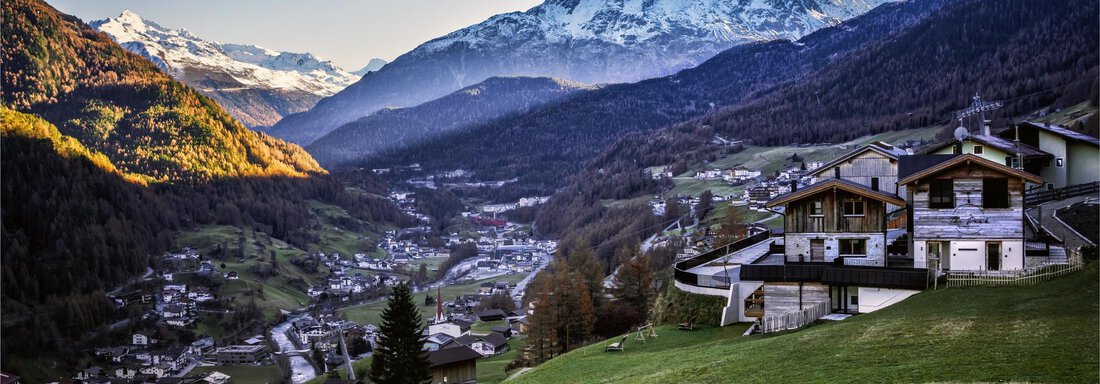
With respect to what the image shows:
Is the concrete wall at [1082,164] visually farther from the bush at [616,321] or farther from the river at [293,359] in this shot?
the river at [293,359]

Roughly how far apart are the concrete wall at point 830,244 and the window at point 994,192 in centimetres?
430

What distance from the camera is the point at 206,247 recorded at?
→ 597 ft

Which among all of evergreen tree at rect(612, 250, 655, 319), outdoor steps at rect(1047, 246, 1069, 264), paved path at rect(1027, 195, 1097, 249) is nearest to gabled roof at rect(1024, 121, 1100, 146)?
paved path at rect(1027, 195, 1097, 249)

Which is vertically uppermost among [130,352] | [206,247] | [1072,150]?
[1072,150]

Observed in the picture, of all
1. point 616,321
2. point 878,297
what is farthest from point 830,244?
point 616,321

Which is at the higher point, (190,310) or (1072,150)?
(1072,150)

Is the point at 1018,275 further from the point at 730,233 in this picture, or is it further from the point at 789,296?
the point at 730,233

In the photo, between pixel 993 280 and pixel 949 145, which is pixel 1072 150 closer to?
pixel 949 145

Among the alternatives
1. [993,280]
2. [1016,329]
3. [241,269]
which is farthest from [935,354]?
[241,269]

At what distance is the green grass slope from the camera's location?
56.6 ft

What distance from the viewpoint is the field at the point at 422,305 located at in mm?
138125

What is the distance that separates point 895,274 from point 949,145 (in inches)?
731

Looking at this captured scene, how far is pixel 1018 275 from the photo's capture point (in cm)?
2872

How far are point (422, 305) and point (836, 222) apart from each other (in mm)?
115609
